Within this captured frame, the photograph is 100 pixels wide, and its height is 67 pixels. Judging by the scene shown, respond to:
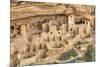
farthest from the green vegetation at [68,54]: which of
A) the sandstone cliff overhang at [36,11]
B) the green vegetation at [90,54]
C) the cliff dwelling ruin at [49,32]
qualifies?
the sandstone cliff overhang at [36,11]

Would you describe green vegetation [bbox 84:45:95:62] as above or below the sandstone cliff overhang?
below

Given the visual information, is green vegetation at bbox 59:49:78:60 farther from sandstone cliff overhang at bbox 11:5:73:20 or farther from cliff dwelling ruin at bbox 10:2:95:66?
sandstone cliff overhang at bbox 11:5:73:20

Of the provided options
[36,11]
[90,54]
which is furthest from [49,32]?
[90,54]

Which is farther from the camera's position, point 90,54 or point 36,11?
point 90,54

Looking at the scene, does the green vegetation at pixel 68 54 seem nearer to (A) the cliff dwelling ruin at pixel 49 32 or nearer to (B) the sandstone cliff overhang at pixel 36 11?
(A) the cliff dwelling ruin at pixel 49 32

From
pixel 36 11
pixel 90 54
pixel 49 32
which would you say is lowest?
pixel 90 54

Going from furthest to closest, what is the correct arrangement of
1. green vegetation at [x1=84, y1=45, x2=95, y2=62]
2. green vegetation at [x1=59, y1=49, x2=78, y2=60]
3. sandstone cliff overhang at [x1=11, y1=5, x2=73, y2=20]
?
green vegetation at [x1=84, y1=45, x2=95, y2=62], green vegetation at [x1=59, y1=49, x2=78, y2=60], sandstone cliff overhang at [x1=11, y1=5, x2=73, y2=20]

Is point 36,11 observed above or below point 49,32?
above

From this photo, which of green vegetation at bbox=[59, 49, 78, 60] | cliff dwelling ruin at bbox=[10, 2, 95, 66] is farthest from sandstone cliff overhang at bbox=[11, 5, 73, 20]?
green vegetation at bbox=[59, 49, 78, 60]

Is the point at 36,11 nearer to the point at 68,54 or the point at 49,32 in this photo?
the point at 49,32
